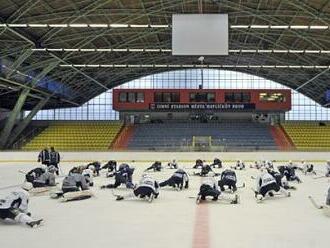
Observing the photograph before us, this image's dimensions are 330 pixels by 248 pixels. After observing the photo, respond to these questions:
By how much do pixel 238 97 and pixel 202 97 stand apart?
12.6ft

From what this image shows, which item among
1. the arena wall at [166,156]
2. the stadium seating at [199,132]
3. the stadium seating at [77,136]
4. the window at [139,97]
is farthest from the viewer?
the window at [139,97]

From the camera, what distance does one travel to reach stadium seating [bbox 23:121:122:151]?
40250 mm

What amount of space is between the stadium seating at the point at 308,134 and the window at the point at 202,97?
27.6ft

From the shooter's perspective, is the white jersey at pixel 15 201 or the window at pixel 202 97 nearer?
the white jersey at pixel 15 201

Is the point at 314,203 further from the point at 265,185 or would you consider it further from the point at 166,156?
the point at 166,156

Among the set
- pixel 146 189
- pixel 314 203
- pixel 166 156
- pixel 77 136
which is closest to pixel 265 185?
pixel 314 203

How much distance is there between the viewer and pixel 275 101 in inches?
1886

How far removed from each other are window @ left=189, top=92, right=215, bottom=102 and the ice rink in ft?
111

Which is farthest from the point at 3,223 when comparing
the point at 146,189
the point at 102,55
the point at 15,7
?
the point at 102,55

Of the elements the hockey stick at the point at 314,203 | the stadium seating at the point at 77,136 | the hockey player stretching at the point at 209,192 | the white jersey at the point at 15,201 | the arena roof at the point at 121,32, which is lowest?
the hockey stick at the point at 314,203

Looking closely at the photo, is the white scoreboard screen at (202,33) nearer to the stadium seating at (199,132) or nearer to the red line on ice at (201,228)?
the red line on ice at (201,228)

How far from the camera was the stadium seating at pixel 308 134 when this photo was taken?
138 ft

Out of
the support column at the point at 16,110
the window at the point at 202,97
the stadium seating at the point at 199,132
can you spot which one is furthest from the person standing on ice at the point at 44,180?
the window at the point at 202,97

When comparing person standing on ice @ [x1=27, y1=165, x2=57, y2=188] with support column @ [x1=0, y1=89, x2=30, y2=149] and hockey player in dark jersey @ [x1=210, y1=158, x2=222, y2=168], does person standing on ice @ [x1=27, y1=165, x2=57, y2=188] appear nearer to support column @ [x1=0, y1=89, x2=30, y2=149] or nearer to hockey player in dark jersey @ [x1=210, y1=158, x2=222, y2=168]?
hockey player in dark jersey @ [x1=210, y1=158, x2=222, y2=168]
